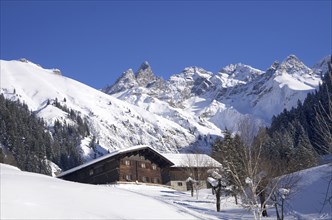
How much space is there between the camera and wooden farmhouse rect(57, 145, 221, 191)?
226ft

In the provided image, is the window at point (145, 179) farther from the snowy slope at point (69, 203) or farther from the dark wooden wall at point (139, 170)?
the snowy slope at point (69, 203)

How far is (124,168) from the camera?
229ft

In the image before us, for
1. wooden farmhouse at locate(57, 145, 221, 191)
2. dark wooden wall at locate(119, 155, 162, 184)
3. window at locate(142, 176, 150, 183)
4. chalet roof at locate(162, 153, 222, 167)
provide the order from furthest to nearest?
window at locate(142, 176, 150, 183) → dark wooden wall at locate(119, 155, 162, 184) → wooden farmhouse at locate(57, 145, 221, 191) → chalet roof at locate(162, 153, 222, 167)

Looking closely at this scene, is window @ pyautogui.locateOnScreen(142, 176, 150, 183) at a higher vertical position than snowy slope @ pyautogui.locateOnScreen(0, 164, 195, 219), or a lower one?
higher

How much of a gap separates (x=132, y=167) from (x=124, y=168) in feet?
5.69

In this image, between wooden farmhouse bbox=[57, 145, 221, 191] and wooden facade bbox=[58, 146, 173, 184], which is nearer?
wooden farmhouse bbox=[57, 145, 221, 191]

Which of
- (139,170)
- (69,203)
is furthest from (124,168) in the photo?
(69,203)

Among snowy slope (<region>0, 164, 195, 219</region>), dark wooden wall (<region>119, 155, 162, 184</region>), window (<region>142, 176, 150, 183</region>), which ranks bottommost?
snowy slope (<region>0, 164, 195, 219</region>)

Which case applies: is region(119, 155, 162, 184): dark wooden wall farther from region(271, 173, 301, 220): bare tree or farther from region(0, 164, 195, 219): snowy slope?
region(0, 164, 195, 219): snowy slope

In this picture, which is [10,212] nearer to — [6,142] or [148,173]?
[148,173]

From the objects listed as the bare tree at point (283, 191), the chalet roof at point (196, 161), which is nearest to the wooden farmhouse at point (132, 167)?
the chalet roof at point (196, 161)

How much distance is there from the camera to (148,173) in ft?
244

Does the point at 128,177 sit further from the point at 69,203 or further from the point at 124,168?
the point at 69,203

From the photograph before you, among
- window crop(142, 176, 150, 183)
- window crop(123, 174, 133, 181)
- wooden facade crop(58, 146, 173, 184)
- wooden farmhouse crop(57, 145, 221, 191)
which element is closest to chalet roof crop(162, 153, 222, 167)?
wooden farmhouse crop(57, 145, 221, 191)
